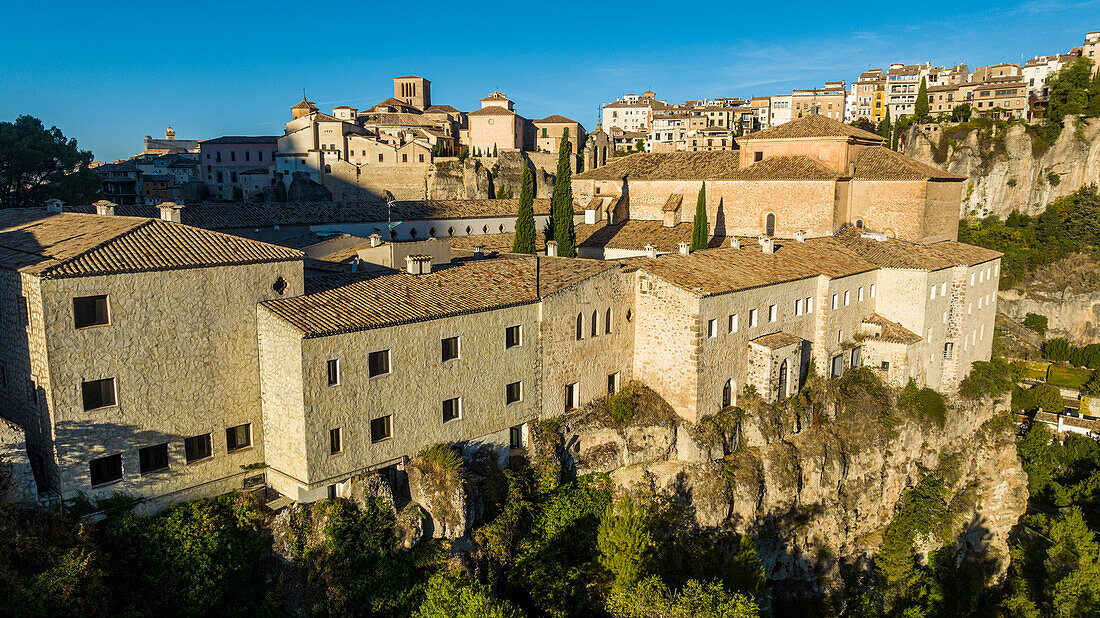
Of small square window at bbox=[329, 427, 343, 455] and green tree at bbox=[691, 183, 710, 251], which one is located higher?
green tree at bbox=[691, 183, 710, 251]

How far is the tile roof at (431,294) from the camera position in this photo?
19.2 m

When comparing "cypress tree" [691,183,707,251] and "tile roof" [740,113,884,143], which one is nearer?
"cypress tree" [691,183,707,251]

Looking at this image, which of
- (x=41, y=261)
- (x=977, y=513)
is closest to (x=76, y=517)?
(x=41, y=261)

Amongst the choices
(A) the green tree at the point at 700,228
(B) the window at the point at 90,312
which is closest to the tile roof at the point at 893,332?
(A) the green tree at the point at 700,228

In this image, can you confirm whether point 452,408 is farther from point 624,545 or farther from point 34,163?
point 34,163

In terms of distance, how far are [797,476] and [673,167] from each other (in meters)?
26.6

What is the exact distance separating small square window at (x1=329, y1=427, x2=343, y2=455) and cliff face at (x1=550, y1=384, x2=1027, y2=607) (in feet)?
25.0

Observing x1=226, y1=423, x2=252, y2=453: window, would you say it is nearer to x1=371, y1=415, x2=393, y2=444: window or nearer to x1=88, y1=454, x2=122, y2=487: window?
x1=88, y1=454, x2=122, y2=487: window

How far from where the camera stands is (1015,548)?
34.0m

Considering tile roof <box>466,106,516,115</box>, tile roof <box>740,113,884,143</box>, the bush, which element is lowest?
the bush

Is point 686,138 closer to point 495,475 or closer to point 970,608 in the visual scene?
point 970,608

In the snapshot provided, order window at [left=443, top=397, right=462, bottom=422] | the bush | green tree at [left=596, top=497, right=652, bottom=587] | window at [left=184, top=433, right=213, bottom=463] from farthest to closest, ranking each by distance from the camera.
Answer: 1. the bush
2. window at [left=443, top=397, right=462, bottom=422]
3. green tree at [left=596, top=497, right=652, bottom=587]
4. window at [left=184, top=433, right=213, bottom=463]

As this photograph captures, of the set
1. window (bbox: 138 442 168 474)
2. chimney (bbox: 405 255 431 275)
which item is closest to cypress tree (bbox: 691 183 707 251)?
chimney (bbox: 405 255 431 275)

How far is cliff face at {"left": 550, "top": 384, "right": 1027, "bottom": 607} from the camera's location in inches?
966
